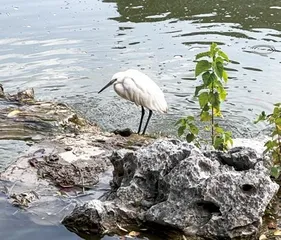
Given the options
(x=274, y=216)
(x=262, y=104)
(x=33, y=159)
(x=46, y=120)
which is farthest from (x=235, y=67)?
(x=274, y=216)

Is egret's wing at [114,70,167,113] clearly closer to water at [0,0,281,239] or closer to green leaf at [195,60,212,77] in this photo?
water at [0,0,281,239]

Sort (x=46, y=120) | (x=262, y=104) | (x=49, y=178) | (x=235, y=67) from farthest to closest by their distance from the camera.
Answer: (x=235, y=67) < (x=262, y=104) < (x=46, y=120) < (x=49, y=178)

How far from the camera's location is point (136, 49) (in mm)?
11781

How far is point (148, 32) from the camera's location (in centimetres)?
1281

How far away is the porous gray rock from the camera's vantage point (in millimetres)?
4492

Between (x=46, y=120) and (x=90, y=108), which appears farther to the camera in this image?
(x=90, y=108)

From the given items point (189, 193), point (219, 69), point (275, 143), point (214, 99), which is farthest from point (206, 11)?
point (189, 193)

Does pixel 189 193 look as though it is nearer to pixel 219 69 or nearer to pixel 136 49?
pixel 219 69

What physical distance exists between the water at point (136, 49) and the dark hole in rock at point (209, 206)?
359cm

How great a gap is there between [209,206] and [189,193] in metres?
0.18

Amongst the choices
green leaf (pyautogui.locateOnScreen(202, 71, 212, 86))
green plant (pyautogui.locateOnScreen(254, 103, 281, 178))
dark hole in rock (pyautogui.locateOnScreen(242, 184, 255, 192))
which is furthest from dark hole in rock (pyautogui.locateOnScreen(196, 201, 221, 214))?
green leaf (pyautogui.locateOnScreen(202, 71, 212, 86))

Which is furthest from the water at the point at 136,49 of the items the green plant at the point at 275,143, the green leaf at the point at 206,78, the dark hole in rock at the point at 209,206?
the dark hole in rock at the point at 209,206

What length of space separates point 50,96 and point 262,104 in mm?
3331

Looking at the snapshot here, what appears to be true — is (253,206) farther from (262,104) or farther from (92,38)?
(92,38)
